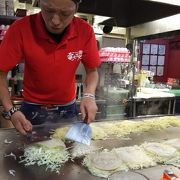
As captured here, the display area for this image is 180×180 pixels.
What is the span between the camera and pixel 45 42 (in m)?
1.73

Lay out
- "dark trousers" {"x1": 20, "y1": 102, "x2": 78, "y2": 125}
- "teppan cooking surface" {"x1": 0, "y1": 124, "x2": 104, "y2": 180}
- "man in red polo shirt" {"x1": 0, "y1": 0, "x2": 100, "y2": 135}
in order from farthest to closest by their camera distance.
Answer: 1. "dark trousers" {"x1": 20, "y1": 102, "x2": 78, "y2": 125}
2. "man in red polo shirt" {"x1": 0, "y1": 0, "x2": 100, "y2": 135}
3. "teppan cooking surface" {"x1": 0, "y1": 124, "x2": 104, "y2": 180}

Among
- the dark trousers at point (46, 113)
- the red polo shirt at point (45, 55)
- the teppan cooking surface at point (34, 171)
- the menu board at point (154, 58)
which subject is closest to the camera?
the teppan cooking surface at point (34, 171)

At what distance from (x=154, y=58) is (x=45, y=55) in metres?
4.94

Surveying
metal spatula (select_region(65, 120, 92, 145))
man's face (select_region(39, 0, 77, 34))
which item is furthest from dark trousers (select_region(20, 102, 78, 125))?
man's face (select_region(39, 0, 77, 34))

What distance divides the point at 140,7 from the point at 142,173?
238 cm

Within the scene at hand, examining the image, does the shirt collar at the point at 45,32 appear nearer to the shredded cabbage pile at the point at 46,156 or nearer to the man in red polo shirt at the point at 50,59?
the man in red polo shirt at the point at 50,59

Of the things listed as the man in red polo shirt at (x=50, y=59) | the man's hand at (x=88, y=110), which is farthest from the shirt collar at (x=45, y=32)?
the man's hand at (x=88, y=110)

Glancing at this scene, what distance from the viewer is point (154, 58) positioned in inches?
246

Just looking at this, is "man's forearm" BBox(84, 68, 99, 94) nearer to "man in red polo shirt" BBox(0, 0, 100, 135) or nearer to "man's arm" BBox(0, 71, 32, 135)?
"man in red polo shirt" BBox(0, 0, 100, 135)

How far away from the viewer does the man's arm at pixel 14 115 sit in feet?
4.56

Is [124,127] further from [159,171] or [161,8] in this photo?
[161,8]

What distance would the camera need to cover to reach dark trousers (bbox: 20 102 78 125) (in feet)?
6.28

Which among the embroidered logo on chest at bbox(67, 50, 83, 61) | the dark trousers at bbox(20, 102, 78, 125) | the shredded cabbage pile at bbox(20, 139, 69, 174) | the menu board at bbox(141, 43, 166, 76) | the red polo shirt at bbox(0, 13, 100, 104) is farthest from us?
the menu board at bbox(141, 43, 166, 76)

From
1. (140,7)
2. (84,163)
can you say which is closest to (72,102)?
(84,163)
